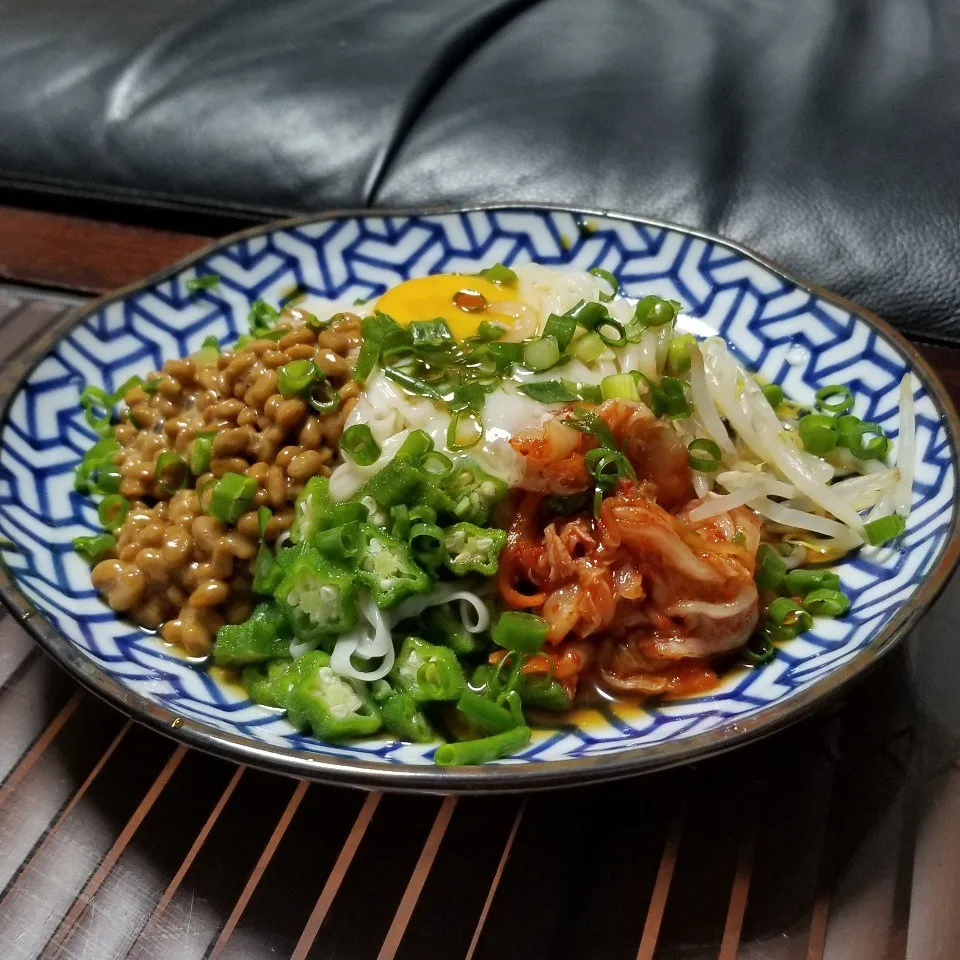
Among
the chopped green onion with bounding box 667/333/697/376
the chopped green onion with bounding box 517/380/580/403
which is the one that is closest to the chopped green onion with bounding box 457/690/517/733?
the chopped green onion with bounding box 517/380/580/403

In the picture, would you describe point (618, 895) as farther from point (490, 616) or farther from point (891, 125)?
point (891, 125)

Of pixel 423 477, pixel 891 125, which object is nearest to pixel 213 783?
pixel 423 477

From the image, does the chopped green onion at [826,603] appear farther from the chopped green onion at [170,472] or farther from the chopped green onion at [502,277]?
the chopped green onion at [170,472]

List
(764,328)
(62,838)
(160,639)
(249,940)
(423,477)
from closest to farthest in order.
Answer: (249,940) < (62,838) < (423,477) < (160,639) < (764,328)

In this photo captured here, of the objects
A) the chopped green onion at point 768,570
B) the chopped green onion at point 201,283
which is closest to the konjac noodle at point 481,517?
the chopped green onion at point 768,570

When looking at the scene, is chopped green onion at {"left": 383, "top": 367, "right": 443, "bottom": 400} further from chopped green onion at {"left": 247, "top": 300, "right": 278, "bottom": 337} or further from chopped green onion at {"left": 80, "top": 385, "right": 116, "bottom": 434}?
chopped green onion at {"left": 80, "top": 385, "right": 116, "bottom": 434}
